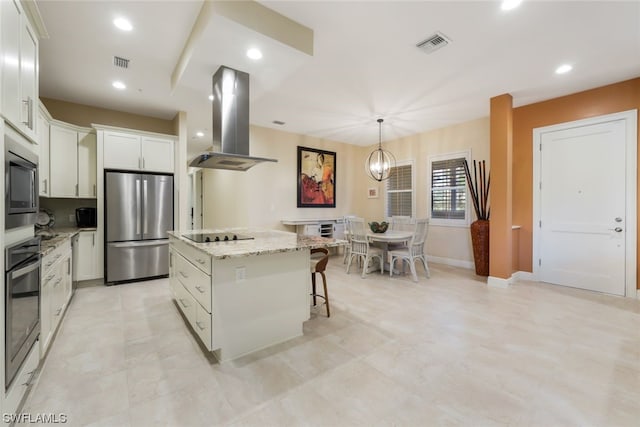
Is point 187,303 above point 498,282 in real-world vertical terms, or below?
above

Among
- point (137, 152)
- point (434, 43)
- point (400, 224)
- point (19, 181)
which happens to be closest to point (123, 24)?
point (19, 181)

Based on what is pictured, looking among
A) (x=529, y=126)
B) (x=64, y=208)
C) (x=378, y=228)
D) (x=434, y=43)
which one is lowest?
(x=378, y=228)

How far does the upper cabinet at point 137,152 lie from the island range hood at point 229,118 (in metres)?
1.88

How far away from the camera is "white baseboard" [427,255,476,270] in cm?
515

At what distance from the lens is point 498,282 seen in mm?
3965

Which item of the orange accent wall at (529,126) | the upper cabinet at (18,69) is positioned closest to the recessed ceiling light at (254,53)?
the upper cabinet at (18,69)

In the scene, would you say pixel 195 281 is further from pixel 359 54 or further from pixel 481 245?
pixel 481 245

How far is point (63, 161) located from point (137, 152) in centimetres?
90

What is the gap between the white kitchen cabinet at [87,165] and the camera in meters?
3.99

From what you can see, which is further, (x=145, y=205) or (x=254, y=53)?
(x=145, y=205)

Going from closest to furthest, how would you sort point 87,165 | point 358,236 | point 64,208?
point 87,165
point 64,208
point 358,236

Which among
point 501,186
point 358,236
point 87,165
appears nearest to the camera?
point 501,186

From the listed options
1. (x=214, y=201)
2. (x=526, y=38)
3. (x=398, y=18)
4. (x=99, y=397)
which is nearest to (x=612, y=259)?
(x=526, y=38)

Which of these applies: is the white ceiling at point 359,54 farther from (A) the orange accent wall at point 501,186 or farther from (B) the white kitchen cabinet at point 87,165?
(B) the white kitchen cabinet at point 87,165
